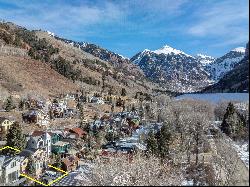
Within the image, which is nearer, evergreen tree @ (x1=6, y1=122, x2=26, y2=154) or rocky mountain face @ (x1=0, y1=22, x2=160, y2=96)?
evergreen tree @ (x1=6, y1=122, x2=26, y2=154)

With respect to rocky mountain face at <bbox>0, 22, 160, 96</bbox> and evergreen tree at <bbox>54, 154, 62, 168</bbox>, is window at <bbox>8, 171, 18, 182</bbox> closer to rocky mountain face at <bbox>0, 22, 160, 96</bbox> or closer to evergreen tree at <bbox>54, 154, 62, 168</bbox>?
evergreen tree at <bbox>54, 154, 62, 168</bbox>

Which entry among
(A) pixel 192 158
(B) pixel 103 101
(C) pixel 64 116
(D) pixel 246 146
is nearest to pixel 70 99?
(B) pixel 103 101

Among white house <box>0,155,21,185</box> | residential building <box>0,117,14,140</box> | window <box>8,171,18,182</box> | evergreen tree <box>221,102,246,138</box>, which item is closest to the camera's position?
evergreen tree <box>221,102,246,138</box>

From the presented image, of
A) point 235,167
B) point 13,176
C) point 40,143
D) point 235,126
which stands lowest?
point 13,176

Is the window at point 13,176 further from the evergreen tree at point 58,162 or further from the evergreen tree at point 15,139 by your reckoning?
the evergreen tree at point 15,139

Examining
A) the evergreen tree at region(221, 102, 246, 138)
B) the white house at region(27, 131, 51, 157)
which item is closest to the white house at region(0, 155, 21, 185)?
the white house at region(27, 131, 51, 157)

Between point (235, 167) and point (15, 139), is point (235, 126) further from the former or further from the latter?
point (15, 139)

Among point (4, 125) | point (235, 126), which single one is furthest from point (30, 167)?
point (235, 126)

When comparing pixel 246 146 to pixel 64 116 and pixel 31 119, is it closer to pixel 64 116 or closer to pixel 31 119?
pixel 31 119
